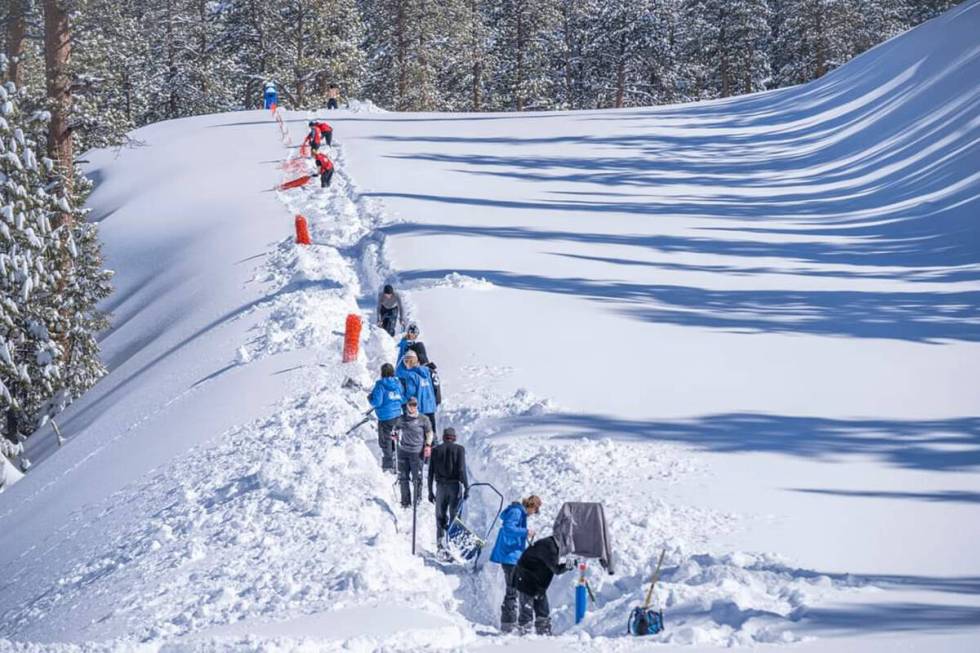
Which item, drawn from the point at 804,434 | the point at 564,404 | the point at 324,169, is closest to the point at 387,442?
the point at 564,404

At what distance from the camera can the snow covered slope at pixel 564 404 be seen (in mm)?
10898

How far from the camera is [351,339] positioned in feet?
61.3

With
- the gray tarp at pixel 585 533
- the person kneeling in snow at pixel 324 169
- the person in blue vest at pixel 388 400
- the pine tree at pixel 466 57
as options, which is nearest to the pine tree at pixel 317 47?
the pine tree at pixel 466 57

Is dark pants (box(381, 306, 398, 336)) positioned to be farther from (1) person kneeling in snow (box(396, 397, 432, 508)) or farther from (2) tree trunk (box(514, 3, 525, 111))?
(2) tree trunk (box(514, 3, 525, 111))

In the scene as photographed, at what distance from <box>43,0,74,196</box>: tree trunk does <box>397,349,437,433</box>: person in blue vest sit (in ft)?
45.9

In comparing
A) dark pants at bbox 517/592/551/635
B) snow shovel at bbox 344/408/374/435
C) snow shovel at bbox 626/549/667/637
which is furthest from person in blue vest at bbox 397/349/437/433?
snow shovel at bbox 626/549/667/637

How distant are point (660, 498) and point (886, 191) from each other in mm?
20025

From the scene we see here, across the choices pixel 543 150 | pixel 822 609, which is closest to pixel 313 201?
pixel 543 150

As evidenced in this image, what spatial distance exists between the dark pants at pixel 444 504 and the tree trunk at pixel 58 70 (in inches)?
629

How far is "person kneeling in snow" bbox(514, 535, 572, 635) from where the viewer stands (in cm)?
1082

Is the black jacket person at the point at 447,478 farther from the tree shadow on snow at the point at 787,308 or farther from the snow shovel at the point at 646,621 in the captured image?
the tree shadow on snow at the point at 787,308

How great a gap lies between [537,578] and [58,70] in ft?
65.4

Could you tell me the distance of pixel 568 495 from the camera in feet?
42.5

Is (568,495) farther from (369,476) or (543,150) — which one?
(543,150)
